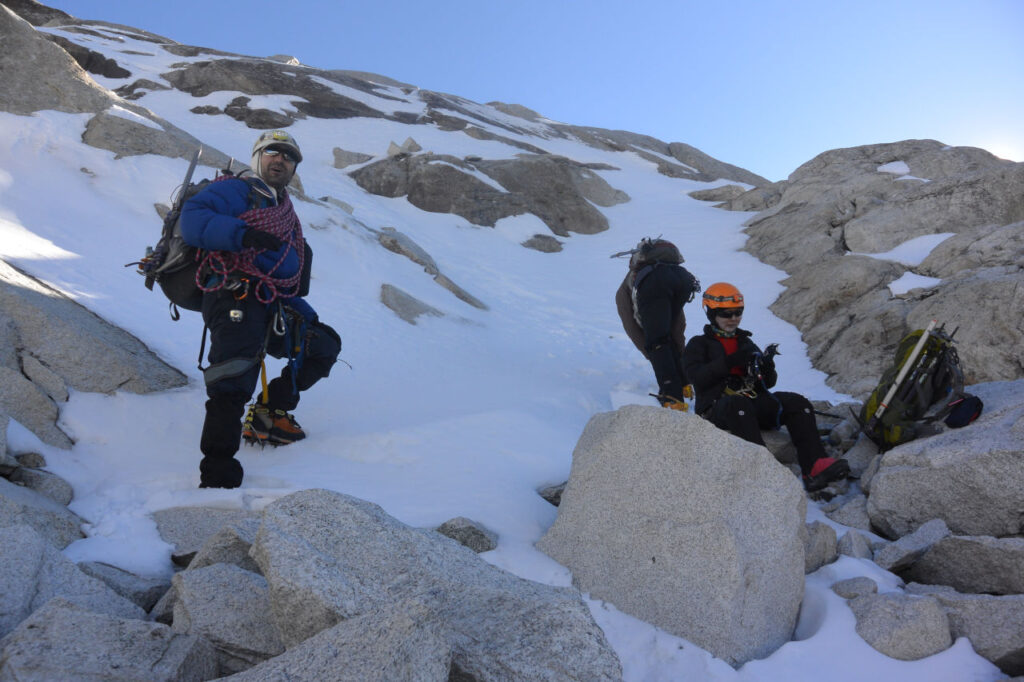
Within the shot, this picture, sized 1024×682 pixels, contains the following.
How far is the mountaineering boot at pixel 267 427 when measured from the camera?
207 inches

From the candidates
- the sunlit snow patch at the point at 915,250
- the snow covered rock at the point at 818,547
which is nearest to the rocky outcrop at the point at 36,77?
the snow covered rock at the point at 818,547

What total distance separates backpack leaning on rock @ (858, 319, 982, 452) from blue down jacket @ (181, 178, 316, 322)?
479 cm

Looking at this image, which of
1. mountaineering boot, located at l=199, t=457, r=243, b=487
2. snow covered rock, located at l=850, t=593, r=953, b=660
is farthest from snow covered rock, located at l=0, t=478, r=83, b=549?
snow covered rock, located at l=850, t=593, r=953, b=660

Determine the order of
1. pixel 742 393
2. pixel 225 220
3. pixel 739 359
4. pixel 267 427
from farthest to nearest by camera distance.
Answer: pixel 739 359
pixel 742 393
pixel 267 427
pixel 225 220

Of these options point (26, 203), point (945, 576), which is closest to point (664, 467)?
point (945, 576)

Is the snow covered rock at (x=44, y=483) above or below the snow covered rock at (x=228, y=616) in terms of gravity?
below

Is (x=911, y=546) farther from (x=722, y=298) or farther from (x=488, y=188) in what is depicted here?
(x=488, y=188)

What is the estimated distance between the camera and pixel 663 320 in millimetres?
7328

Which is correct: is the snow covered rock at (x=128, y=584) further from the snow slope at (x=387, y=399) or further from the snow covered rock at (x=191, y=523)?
the snow covered rock at (x=191, y=523)

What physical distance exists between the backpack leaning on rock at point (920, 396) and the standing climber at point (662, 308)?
195 cm

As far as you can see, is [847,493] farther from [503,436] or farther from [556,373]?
[556,373]

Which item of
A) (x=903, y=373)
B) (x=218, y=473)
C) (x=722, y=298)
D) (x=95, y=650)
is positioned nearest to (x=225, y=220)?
(x=218, y=473)

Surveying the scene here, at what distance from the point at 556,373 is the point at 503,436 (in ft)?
12.9

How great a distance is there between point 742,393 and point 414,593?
13.4ft
